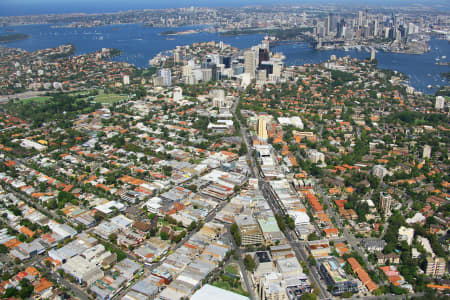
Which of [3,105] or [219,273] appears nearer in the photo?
[219,273]

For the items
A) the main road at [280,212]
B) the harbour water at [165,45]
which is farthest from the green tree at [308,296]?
the harbour water at [165,45]

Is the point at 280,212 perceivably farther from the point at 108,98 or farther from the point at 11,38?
the point at 11,38

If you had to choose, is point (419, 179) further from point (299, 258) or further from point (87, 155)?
point (87, 155)

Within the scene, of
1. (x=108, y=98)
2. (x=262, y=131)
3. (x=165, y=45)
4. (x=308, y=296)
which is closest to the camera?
(x=308, y=296)

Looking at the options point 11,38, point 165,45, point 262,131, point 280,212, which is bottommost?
point 280,212

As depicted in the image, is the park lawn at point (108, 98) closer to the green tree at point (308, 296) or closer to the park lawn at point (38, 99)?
the park lawn at point (38, 99)

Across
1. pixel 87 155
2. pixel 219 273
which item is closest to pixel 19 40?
pixel 87 155

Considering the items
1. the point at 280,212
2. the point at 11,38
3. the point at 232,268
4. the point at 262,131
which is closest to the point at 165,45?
the point at 11,38
